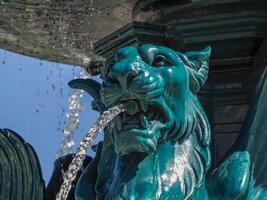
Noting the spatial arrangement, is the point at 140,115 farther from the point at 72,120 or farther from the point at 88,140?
the point at 72,120

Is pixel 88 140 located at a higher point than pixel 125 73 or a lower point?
lower

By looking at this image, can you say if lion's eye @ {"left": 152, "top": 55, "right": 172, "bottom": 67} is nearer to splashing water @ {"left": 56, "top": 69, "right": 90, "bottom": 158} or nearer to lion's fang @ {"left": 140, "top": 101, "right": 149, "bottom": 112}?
lion's fang @ {"left": 140, "top": 101, "right": 149, "bottom": 112}

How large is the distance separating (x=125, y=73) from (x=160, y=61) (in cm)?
20

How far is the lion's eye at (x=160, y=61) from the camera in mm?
3510

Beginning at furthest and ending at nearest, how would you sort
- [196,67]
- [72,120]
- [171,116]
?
[72,120] → [196,67] → [171,116]

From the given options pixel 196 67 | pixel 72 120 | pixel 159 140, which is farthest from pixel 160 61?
pixel 72 120

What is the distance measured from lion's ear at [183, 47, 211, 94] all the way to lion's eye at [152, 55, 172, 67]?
0.27 feet

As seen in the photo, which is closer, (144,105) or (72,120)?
(144,105)

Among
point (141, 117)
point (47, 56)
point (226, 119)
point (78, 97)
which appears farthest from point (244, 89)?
point (78, 97)

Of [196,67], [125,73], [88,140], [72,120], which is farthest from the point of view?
Result: [72,120]

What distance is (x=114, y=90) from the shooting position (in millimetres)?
3426

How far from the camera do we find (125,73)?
3381mm

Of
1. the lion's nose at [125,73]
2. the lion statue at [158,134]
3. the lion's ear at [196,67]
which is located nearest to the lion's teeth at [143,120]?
the lion statue at [158,134]

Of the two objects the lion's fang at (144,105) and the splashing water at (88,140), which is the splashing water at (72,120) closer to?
the splashing water at (88,140)
